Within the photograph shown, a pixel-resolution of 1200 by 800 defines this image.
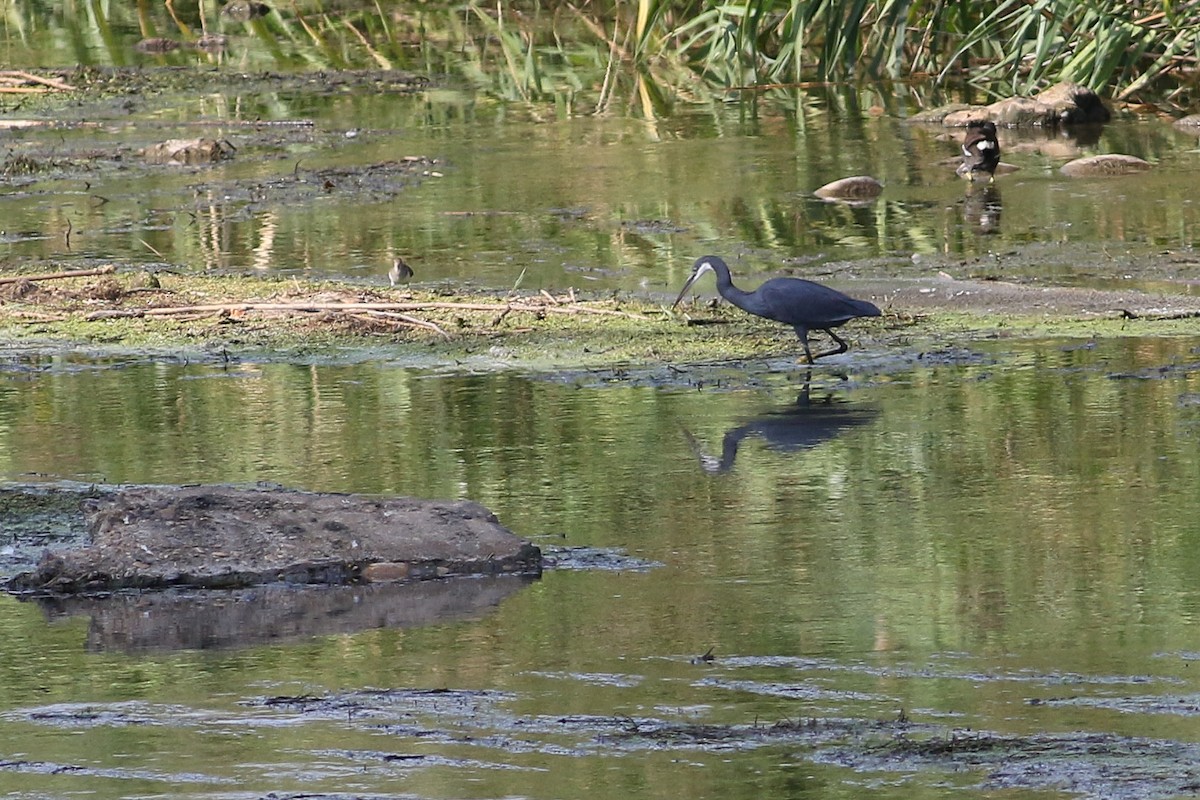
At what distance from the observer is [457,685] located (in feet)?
19.5

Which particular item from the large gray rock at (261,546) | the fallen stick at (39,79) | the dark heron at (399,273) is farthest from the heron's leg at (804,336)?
the fallen stick at (39,79)

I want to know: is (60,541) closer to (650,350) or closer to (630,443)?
(630,443)

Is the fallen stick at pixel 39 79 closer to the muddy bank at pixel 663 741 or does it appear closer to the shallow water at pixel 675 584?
the shallow water at pixel 675 584

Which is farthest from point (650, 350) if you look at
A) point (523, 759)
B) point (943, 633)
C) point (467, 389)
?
point (523, 759)

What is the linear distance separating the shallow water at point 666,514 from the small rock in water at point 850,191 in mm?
232

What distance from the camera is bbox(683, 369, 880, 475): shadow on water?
8758mm

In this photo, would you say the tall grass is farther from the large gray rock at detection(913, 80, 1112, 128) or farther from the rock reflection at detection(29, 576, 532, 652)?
the rock reflection at detection(29, 576, 532, 652)

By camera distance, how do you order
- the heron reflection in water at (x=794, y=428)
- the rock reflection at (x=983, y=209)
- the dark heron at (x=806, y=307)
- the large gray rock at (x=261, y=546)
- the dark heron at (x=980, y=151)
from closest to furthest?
1. the large gray rock at (x=261, y=546)
2. the heron reflection in water at (x=794, y=428)
3. the dark heron at (x=806, y=307)
4. the rock reflection at (x=983, y=209)
5. the dark heron at (x=980, y=151)

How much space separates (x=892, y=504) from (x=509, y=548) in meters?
1.52

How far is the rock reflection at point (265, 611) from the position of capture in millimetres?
6473

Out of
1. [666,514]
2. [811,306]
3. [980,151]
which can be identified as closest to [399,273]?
[811,306]

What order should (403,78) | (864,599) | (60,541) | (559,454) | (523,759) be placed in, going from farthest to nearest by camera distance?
(403,78)
(559,454)
(60,541)
(864,599)
(523,759)

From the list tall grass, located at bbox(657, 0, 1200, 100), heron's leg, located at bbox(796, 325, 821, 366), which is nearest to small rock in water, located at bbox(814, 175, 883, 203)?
tall grass, located at bbox(657, 0, 1200, 100)

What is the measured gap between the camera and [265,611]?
6.69 meters
